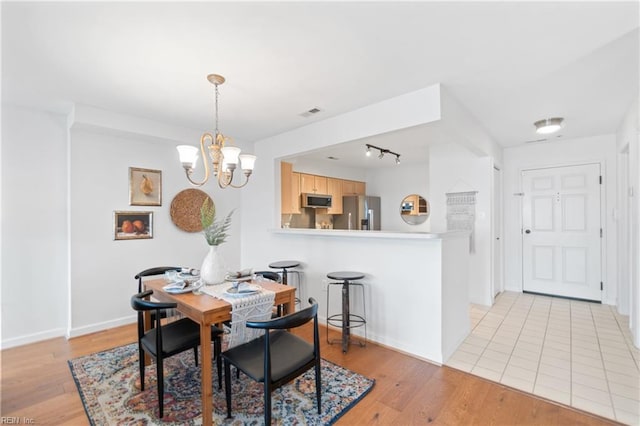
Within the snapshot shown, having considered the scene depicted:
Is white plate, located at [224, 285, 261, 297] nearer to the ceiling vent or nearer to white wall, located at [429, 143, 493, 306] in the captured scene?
the ceiling vent

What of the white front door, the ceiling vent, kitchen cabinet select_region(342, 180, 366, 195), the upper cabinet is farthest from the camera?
kitchen cabinet select_region(342, 180, 366, 195)

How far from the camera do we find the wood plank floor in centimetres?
190

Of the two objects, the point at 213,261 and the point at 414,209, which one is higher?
the point at 414,209

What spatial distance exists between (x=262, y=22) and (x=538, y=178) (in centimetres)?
498

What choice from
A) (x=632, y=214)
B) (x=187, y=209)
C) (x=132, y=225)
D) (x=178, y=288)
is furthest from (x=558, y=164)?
(x=132, y=225)

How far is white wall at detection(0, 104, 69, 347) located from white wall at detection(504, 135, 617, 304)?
640cm

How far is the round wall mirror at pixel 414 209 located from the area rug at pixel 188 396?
4.52 meters

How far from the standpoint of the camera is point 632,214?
3084 millimetres

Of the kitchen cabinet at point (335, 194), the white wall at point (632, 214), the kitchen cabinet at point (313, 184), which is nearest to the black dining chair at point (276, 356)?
the white wall at point (632, 214)

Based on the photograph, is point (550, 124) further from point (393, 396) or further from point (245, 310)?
point (245, 310)

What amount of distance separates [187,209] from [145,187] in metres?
0.58

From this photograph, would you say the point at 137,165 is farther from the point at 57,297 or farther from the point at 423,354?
the point at 423,354

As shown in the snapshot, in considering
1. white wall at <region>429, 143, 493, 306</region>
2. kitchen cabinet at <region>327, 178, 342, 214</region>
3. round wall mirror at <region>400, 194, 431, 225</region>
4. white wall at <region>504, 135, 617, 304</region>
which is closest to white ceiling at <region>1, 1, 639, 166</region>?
white wall at <region>429, 143, 493, 306</region>

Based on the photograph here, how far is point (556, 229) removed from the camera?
4.61 m
